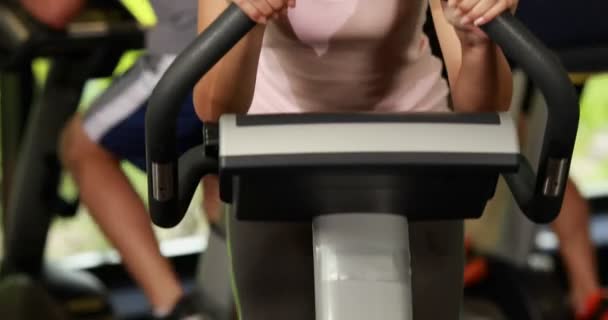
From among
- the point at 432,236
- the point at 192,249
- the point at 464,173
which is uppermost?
the point at 464,173

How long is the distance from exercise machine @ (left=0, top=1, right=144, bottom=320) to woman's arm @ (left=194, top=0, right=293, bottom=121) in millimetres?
934

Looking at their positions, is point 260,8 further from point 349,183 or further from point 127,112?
point 127,112

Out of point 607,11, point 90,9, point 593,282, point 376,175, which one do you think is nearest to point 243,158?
point 376,175

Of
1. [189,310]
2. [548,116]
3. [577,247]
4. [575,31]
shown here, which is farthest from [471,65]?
[577,247]

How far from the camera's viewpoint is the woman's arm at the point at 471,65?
37.4 inches

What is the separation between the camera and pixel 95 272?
264cm

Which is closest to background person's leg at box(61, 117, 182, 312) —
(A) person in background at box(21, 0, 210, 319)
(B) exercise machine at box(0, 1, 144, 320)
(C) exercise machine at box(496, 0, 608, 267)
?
(A) person in background at box(21, 0, 210, 319)

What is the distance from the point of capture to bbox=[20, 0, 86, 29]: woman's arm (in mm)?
1845

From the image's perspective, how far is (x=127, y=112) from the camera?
1.74 meters

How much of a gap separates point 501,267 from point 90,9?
3.72 ft

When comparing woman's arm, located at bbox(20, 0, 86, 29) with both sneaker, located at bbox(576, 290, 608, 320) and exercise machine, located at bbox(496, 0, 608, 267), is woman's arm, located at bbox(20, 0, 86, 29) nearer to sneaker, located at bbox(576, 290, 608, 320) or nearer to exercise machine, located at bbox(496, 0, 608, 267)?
exercise machine, located at bbox(496, 0, 608, 267)

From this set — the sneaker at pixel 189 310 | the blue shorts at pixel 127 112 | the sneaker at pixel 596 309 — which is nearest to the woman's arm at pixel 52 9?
the blue shorts at pixel 127 112

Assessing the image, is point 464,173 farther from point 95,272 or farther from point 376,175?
point 95,272

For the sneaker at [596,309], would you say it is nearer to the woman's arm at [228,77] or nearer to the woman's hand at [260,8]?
the woman's arm at [228,77]
